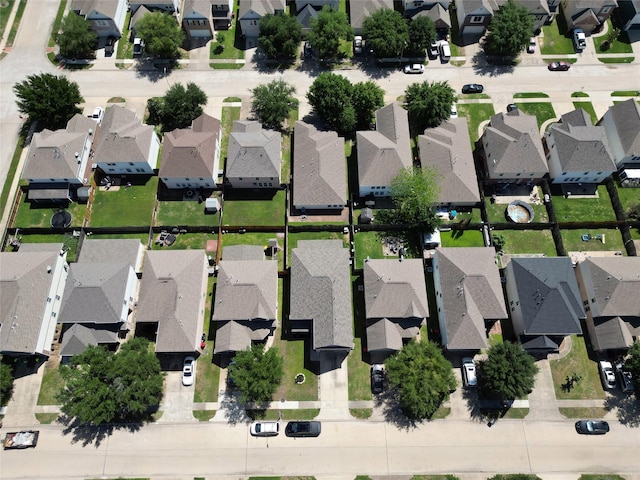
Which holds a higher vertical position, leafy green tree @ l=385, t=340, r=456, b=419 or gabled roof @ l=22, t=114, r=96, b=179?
gabled roof @ l=22, t=114, r=96, b=179

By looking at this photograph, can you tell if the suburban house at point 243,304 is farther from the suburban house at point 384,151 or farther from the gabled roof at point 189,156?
the suburban house at point 384,151

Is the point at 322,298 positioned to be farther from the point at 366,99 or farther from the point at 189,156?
the point at 366,99

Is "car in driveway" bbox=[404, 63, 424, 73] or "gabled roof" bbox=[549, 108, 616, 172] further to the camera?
"car in driveway" bbox=[404, 63, 424, 73]

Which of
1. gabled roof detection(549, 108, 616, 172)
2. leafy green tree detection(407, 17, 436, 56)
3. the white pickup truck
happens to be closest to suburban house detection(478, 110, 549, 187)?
gabled roof detection(549, 108, 616, 172)

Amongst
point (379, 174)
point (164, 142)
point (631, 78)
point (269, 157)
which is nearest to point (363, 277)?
point (379, 174)

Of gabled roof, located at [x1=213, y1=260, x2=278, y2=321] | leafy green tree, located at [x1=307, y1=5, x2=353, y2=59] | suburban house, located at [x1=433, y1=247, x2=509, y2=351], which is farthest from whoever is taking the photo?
leafy green tree, located at [x1=307, y1=5, x2=353, y2=59]

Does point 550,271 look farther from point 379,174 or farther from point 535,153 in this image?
point 379,174

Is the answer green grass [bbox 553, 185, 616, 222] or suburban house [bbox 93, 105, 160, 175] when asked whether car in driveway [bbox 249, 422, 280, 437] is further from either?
green grass [bbox 553, 185, 616, 222]
